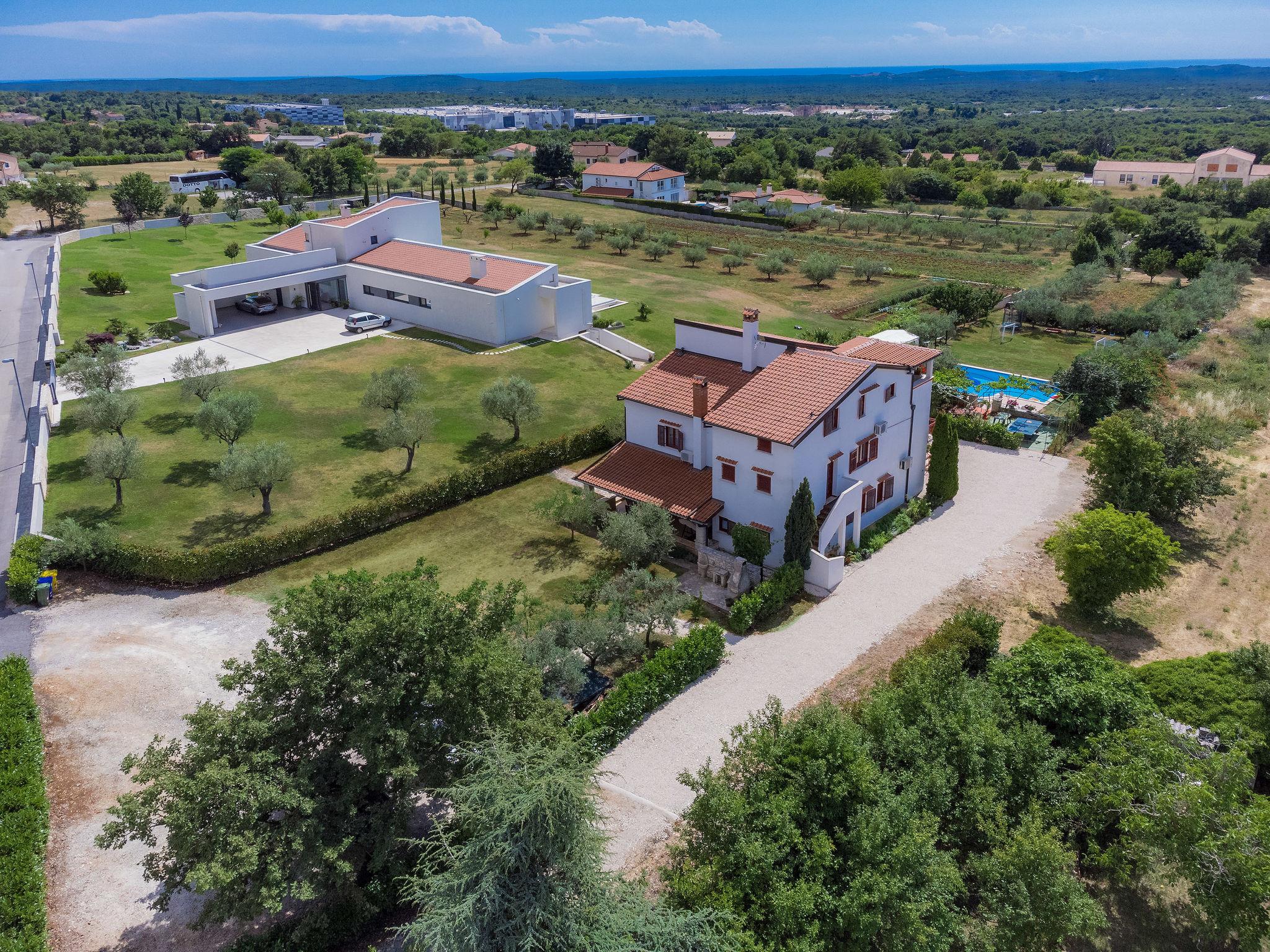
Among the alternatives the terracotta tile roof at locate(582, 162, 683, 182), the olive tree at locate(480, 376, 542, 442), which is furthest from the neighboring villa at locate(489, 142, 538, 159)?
the olive tree at locate(480, 376, 542, 442)

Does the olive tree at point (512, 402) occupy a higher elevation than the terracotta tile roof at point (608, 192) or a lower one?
lower

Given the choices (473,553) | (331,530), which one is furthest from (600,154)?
(473,553)

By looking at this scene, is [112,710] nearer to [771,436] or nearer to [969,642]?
[771,436]

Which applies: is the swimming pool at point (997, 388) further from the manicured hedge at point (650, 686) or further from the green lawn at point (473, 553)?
the manicured hedge at point (650, 686)

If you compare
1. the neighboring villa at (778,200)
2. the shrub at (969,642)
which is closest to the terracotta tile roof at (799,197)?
the neighboring villa at (778,200)

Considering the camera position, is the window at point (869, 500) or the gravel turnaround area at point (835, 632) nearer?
the gravel turnaround area at point (835, 632)

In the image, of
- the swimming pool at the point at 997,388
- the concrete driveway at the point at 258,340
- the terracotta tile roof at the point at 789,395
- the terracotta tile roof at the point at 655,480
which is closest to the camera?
the terracotta tile roof at the point at 789,395
